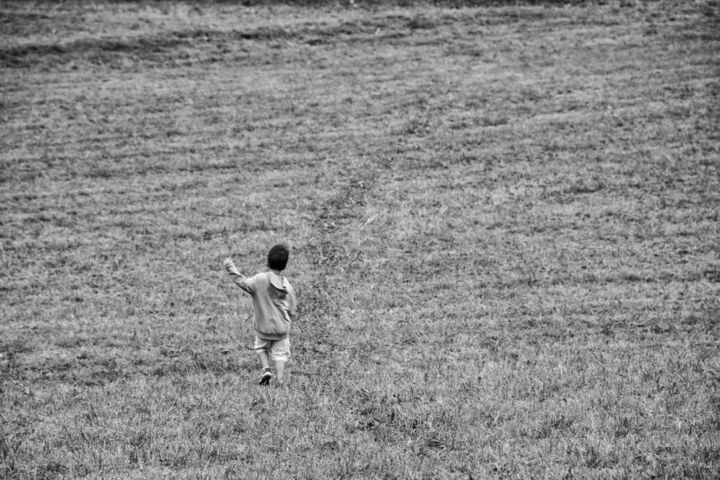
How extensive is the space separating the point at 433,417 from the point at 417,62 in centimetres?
2420

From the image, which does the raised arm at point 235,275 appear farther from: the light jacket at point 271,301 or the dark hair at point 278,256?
the dark hair at point 278,256

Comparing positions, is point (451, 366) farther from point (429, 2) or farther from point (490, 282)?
point (429, 2)

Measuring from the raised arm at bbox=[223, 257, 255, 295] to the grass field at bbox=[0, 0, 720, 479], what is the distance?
5.11ft

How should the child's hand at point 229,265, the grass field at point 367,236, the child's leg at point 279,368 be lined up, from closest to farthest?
the grass field at point 367,236 < the child's hand at point 229,265 < the child's leg at point 279,368

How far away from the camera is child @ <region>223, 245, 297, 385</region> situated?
10438 mm

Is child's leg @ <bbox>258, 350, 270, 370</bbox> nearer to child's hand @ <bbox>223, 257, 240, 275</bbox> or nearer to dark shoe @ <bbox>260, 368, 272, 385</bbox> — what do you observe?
dark shoe @ <bbox>260, 368, 272, 385</bbox>

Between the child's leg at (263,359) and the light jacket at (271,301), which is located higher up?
the light jacket at (271,301)

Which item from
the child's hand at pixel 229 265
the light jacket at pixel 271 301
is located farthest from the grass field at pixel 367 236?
the child's hand at pixel 229 265

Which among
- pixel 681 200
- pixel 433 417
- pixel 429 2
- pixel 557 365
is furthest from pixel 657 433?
pixel 429 2

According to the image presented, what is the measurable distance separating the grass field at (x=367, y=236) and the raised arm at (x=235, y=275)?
5.11 feet

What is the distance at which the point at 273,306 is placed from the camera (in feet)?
34.7

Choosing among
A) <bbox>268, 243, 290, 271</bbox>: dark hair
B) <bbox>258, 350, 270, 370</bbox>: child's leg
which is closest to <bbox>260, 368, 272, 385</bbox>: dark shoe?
<bbox>258, 350, 270, 370</bbox>: child's leg

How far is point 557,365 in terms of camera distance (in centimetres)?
1089

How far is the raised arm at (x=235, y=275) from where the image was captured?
9.87m
